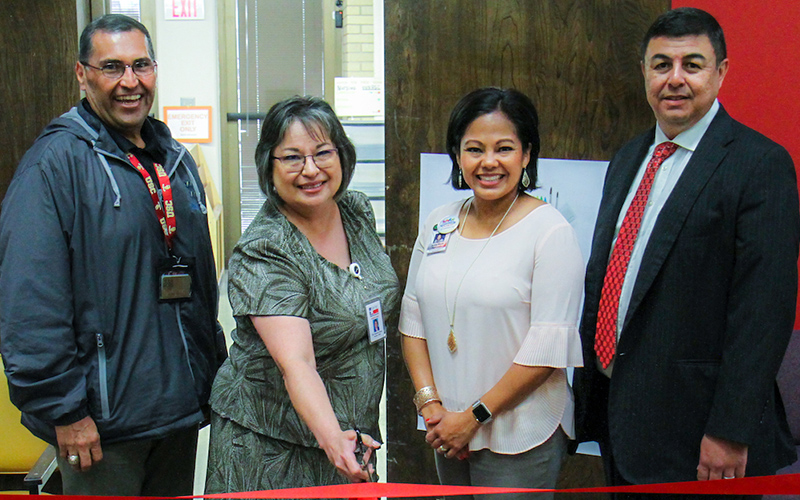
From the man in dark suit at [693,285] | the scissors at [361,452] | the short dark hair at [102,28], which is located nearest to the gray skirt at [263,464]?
the scissors at [361,452]

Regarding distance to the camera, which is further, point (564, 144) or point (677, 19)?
point (564, 144)

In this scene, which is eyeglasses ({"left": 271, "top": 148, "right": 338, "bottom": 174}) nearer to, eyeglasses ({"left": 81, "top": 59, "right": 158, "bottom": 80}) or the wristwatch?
eyeglasses ({"left": 81, "top": 59, "right": 158, "bottom": 80})

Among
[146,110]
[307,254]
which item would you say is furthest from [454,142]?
[146,110]

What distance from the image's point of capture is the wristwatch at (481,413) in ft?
5.85

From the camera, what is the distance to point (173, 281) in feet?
6.60

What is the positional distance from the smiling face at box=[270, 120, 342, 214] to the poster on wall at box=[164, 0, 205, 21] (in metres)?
5.49

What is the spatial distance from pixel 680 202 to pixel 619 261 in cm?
22

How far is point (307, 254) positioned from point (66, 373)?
67cm

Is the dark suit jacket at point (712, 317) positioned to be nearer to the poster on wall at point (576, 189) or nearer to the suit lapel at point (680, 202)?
the suit lapel at point (680, 202)

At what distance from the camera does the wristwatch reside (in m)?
1.78

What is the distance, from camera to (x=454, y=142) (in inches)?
75.7

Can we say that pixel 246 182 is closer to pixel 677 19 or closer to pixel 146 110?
pixel 146 110

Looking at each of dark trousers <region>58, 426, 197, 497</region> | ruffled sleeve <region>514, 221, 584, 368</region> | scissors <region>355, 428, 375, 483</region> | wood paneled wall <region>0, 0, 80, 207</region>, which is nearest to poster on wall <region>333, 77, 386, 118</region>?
wood paneled wall <region>0, 0, 80, 207</region>

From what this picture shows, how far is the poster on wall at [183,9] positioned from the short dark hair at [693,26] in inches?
226
